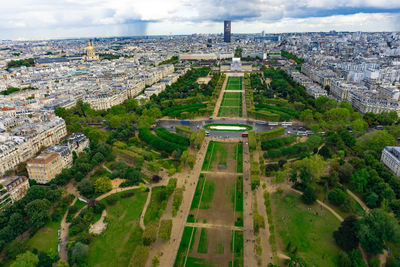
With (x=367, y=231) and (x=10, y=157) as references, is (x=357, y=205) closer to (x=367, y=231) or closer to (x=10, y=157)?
(x=367, y=231)

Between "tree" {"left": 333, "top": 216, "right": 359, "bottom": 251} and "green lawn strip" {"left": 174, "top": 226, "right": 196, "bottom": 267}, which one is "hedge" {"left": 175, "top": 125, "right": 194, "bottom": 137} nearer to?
"green lawn strip" {"left": 174, "top": 226, "right": 196, "bottom": 267}

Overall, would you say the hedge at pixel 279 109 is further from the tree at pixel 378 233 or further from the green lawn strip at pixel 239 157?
the tree at pixel 378 233

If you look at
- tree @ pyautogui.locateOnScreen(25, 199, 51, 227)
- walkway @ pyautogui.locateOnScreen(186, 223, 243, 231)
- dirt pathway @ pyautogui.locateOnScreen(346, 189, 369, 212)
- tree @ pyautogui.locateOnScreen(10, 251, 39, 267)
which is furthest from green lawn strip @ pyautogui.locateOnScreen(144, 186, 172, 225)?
dirt pathway @ pyautogui.locateOnScreen(346, 189, 369, 212)

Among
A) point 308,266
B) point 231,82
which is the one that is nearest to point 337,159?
point 308,266

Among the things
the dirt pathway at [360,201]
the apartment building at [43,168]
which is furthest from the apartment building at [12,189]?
the dirt pathway at [360,201]

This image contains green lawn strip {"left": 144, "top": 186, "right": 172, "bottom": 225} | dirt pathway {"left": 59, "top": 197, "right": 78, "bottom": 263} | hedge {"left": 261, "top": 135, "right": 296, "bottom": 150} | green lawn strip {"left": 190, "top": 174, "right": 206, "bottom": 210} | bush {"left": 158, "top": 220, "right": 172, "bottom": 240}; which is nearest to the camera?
dirt pathway {"left": 59, "top": 197, "right": 78, "bottom": 263}
